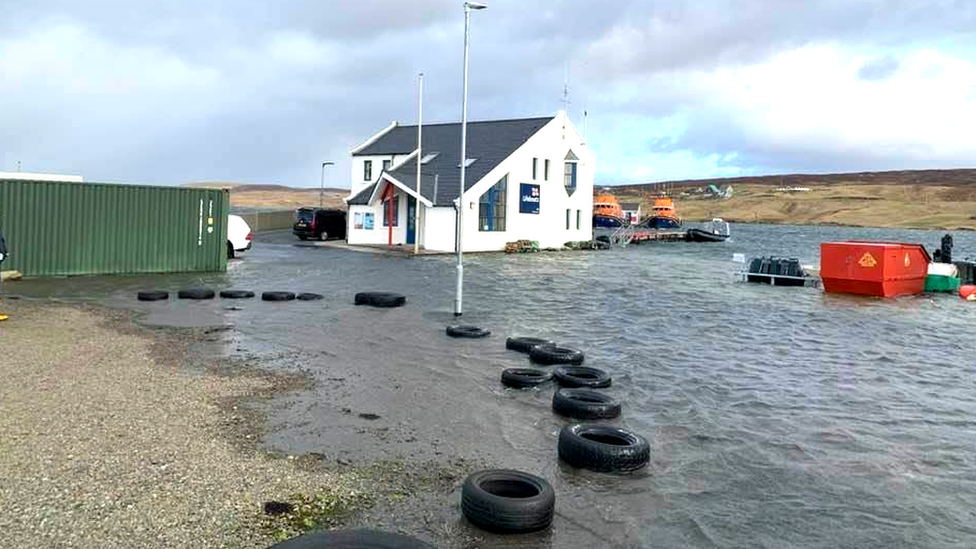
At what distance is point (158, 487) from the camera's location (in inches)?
225

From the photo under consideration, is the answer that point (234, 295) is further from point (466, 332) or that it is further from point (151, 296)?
point (466, 332)

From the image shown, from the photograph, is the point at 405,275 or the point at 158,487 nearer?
the point at 158,487

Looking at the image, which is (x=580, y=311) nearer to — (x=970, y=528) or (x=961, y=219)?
(x=970, y=528)

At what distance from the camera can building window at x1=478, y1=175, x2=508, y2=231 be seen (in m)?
42.0

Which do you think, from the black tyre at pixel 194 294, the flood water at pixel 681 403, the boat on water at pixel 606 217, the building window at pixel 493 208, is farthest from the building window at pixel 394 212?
the boat on water at pixel 606 217

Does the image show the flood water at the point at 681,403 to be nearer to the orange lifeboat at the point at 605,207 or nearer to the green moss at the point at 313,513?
the green moss at the point at 313,513

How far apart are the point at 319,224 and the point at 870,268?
32.4m

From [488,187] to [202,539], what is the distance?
37715 millimetres

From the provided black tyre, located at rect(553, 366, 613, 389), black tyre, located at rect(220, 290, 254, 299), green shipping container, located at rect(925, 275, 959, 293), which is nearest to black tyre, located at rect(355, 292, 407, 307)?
black tyre, located at rect(220, 290, 254, 299)

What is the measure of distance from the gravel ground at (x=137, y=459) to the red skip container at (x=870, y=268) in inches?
907

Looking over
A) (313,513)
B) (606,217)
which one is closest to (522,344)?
(313,513)

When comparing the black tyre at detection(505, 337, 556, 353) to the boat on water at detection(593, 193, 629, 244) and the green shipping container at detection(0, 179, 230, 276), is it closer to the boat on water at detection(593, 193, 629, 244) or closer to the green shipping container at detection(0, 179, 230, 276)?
the green shipping container at detection(0, 179, 230, 276)

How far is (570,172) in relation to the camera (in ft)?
161

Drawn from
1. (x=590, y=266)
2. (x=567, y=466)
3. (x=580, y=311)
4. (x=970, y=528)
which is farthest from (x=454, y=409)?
(x=590, y=266)
